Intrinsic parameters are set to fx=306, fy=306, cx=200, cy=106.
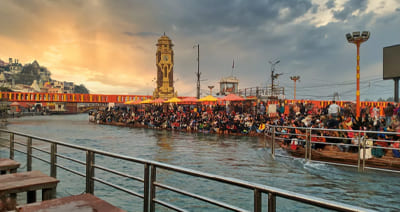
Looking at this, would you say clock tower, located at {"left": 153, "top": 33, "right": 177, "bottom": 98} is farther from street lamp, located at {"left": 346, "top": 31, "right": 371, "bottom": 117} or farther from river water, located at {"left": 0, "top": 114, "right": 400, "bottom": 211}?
river water, located at {"left": 0, "top": 114, "right": 400, "bottom": 211}

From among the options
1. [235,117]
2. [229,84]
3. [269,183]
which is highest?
[229,84]

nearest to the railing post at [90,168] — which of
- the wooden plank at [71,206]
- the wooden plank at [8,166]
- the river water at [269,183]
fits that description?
the wooden plank at [71,206]

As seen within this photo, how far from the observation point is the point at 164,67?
243 ft

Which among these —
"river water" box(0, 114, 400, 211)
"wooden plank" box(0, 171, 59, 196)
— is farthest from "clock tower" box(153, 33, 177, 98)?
"wooden plank" box(0, 171, 59, 196)

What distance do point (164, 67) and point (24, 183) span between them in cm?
7096

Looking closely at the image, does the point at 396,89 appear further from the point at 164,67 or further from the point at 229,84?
the point at 164,67

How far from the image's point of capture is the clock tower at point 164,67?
73.0 meters

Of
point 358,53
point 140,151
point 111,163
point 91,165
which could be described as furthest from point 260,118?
point 91,165

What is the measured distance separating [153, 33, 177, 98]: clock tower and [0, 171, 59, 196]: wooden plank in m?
68.4

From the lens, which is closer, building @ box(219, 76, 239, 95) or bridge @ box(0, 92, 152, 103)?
building @ box(219, 76, 239, 95)

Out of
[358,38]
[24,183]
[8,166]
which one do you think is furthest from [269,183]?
[358,38]

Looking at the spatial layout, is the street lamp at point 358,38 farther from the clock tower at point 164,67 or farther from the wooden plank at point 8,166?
the clock tower at point 164,67

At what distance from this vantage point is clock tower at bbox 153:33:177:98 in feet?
240

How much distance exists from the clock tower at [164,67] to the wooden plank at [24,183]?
68.4 meters
